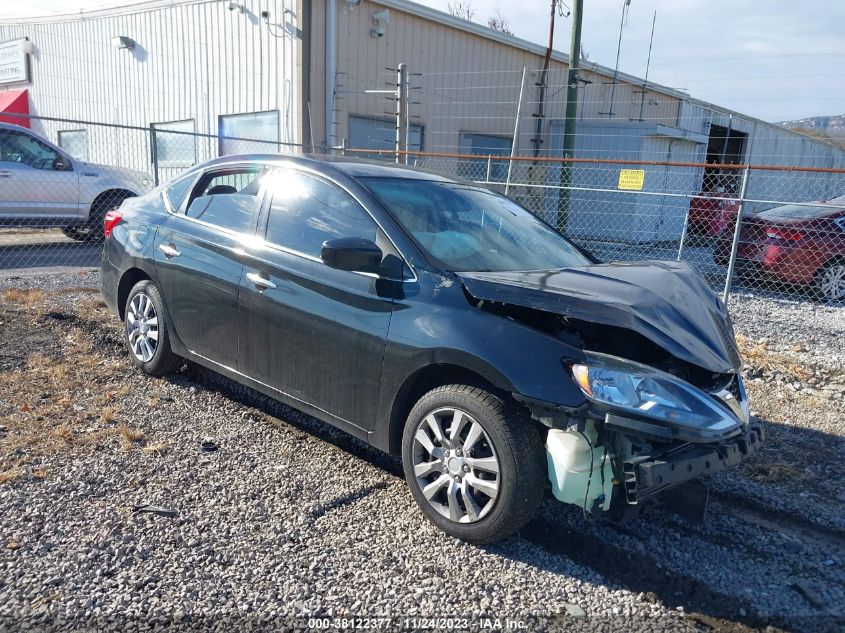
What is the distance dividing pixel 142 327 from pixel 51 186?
22.4 ft

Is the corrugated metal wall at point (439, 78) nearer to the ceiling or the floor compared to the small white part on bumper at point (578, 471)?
nearer to the ceiling

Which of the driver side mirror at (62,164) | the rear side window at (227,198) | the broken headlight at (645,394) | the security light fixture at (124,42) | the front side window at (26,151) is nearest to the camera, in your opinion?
the broken headlight at (645,394)

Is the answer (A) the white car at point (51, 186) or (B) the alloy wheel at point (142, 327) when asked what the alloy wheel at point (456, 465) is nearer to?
(B) the alloy wheel at point (142, 327)

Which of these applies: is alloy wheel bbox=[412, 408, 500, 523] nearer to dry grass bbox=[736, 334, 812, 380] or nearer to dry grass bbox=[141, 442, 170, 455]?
dry grass bbox=[141, 442, 170, 455]

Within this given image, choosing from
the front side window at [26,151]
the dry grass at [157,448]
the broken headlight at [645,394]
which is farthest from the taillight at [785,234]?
the front side window at [26,151]

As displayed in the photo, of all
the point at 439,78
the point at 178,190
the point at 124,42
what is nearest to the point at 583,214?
the point at 439,78

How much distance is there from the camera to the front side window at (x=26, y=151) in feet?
32.4

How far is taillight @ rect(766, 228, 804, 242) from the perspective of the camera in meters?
9.33

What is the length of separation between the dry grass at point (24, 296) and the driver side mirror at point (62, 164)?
12.2 feet

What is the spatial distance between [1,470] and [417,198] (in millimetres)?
2745

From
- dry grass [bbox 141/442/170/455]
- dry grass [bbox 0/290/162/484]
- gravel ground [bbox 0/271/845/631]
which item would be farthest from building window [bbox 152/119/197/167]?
dry grass [bbox 141/442/170/455]

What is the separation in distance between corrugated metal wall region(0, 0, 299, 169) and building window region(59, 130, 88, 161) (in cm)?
22

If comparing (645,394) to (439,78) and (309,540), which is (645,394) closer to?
(309,540)

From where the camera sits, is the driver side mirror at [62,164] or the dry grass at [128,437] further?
the driver side mirror at [62,164]
